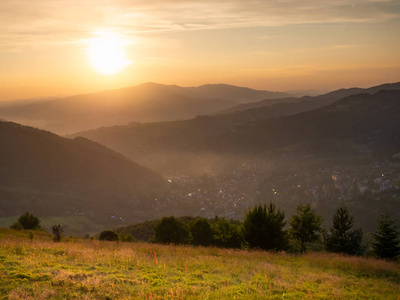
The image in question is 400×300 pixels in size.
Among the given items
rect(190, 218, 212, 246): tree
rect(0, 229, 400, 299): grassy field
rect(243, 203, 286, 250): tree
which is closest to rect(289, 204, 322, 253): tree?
rect(243, 203, 286, 250): tree

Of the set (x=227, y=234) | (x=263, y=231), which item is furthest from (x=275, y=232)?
(x=227, y=234)

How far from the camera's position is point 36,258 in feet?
59.0

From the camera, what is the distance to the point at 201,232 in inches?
2447

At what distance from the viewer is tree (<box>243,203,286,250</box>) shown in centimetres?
3678

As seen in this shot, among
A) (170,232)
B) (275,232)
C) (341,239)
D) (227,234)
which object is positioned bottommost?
(341,239)

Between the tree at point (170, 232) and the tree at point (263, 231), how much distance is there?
2337 cm

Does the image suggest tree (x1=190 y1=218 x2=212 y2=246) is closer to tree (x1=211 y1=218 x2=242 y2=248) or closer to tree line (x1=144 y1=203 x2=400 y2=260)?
tree line (x1=144 y1=203 x2=400 y2=260)

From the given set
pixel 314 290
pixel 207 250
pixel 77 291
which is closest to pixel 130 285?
pixel 77 291

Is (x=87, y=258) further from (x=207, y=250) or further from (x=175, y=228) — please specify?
(x=175, y=228)

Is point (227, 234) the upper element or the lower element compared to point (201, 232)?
upper

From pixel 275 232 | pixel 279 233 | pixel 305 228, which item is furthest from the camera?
pixel 305 228

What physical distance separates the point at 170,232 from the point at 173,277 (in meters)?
43.0

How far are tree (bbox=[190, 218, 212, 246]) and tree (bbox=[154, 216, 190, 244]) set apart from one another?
2.23 metres

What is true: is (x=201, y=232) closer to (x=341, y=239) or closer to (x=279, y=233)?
(x=341, y=239)
